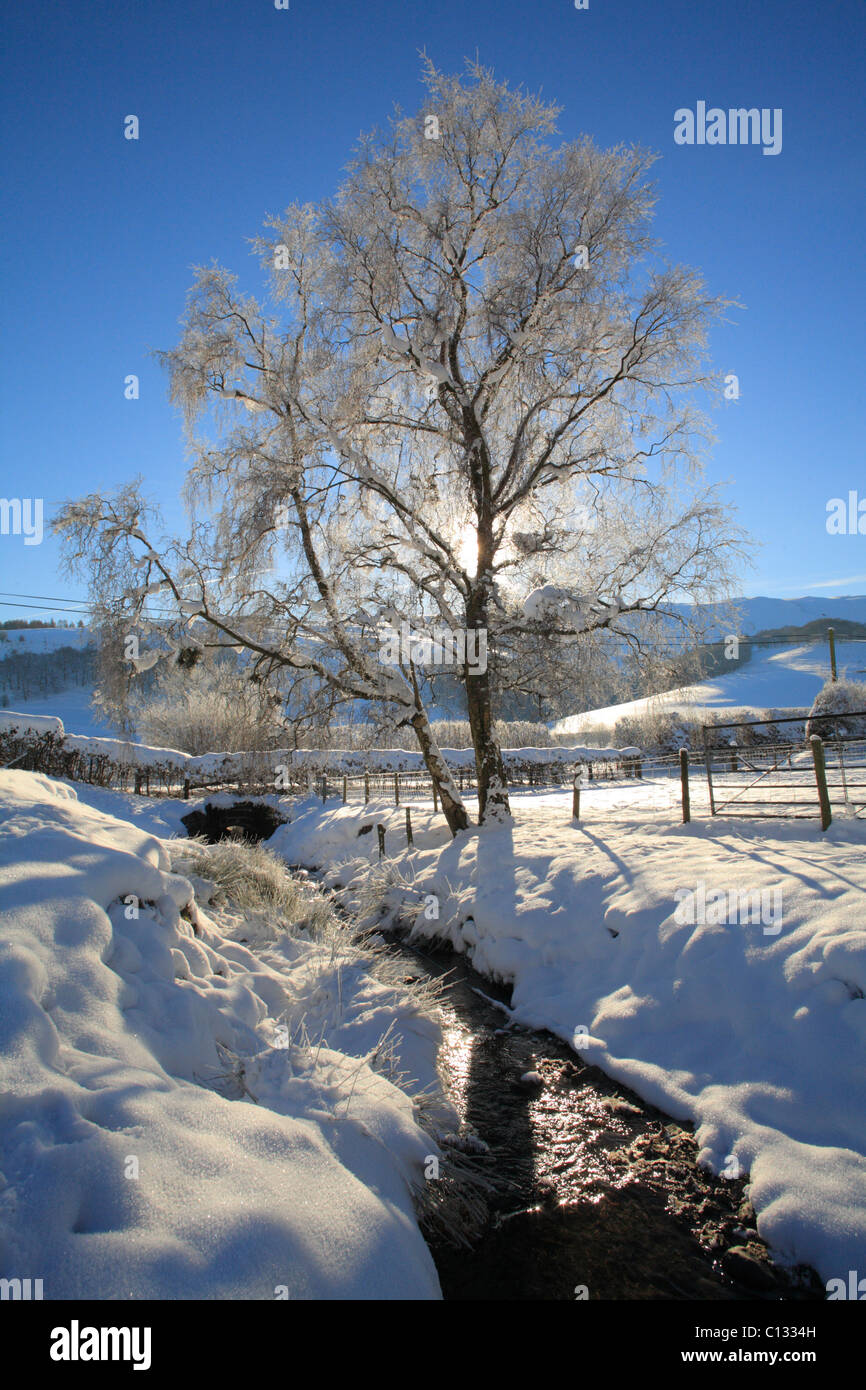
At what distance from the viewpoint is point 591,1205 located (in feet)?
12.7

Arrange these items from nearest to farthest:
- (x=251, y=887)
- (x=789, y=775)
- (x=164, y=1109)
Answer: (x=164, y=1109) → (x=251, y=887) → (x=789, y=775)

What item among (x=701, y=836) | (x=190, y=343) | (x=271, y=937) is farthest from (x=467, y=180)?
(x=271, y=937)

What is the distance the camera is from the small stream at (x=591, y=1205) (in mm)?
3273

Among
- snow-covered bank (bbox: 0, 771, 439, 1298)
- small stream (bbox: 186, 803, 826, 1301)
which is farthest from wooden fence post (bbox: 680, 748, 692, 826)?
snow-covered bank (bbox: 0, 771, 439, 1298)

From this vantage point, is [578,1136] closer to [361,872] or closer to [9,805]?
[9,805]

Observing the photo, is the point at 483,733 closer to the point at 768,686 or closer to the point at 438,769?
the point at 438,769

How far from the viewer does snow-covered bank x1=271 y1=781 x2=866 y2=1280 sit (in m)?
3.70

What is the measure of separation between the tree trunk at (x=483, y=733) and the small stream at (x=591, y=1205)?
21.5 feet

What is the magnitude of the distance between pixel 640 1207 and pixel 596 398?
11.1m

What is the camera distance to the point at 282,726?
11133 mm

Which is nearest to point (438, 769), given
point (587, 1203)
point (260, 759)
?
point (260, 759)

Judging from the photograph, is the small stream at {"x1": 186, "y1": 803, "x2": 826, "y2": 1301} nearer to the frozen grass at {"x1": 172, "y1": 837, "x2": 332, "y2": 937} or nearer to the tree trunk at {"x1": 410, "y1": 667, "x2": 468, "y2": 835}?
the frozen grass at {"x1": 172, "y1": 837, "x2": 332, "y2": 937}

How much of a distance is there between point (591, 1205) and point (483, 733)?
27.7ft

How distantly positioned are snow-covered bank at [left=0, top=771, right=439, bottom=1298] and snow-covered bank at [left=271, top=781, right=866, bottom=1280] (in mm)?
1993
